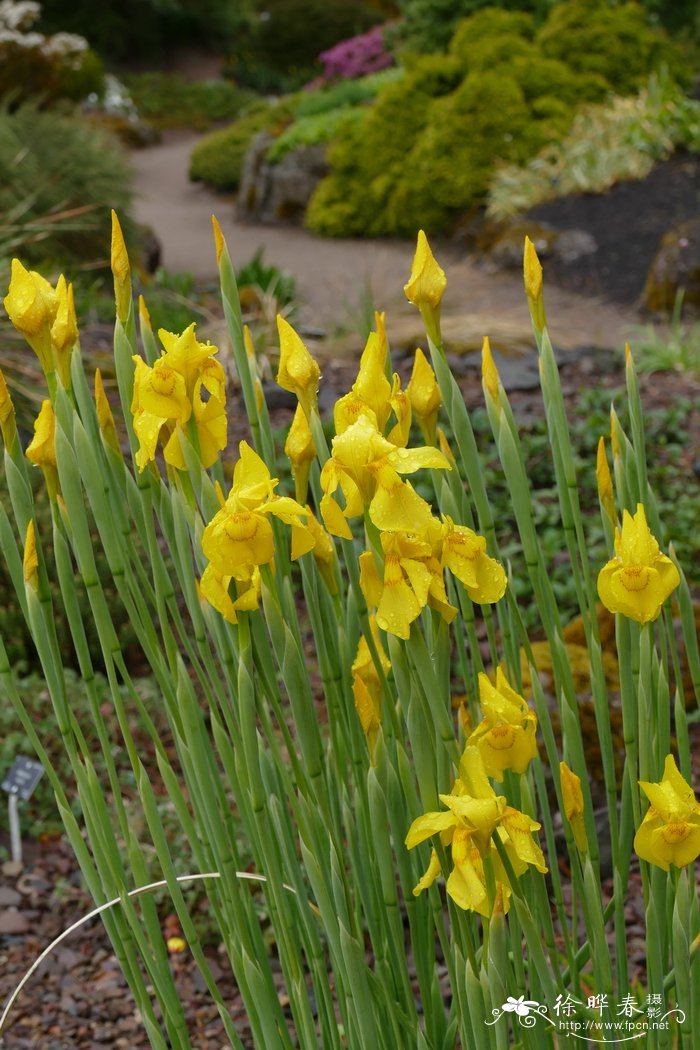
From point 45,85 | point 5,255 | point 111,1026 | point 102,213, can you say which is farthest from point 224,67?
point 111,1026

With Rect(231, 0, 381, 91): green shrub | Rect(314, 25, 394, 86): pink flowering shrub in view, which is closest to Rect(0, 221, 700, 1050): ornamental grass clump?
Rect(314, 25, 394, 86): pink flowering shrub

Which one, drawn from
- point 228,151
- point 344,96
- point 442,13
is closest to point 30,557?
point 442,13

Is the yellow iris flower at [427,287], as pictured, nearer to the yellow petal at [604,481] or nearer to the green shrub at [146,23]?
the yellow petal at [604,481]

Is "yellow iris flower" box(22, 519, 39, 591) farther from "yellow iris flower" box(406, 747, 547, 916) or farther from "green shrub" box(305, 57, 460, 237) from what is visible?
"green shrub" box(305, 57, 460, 237)

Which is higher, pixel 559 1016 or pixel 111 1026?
pixel 559 1016

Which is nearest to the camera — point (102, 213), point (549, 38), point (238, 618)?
point (238, 618)

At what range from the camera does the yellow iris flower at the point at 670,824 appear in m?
0.82

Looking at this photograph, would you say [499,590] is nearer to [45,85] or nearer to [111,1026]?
[111,1026]

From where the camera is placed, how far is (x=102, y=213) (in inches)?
273

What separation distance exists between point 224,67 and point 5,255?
16332mm

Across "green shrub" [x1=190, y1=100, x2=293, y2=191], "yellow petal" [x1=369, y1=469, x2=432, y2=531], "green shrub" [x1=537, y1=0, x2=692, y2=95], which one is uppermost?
"green shrub" [x1=537, y1=0, x2=692, y2=95]

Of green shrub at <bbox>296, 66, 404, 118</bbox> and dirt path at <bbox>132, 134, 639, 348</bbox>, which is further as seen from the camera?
green shrub at <bbox>296, 66, 404, 118</bbox>

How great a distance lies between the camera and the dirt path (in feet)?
19.7

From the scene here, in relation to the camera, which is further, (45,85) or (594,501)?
(45,85)
